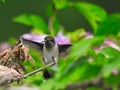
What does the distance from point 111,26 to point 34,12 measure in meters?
12.4

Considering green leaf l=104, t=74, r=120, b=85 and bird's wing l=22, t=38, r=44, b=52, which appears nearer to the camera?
green leaf l=104, t=74, r=120, b=85

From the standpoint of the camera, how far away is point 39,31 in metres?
4.13

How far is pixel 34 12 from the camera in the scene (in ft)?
45.7

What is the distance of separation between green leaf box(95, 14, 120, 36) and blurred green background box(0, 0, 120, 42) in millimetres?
10183

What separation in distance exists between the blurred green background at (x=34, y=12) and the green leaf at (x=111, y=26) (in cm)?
1018

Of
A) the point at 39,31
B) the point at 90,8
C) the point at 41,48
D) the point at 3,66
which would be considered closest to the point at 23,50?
the point at 3,66

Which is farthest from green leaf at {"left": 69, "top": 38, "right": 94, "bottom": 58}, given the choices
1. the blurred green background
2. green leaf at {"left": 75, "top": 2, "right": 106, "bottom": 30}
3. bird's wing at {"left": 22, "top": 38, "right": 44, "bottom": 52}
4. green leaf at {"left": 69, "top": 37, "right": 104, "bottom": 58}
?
the blurred green background

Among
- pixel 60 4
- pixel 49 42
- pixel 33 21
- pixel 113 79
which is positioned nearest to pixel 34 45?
pixel 49 42

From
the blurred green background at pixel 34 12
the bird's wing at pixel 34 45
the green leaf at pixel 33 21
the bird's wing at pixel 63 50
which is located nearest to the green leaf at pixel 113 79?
the bird's wing at pixel 34 45

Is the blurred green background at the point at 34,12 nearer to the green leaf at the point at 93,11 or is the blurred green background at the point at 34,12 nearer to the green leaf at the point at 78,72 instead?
the green leaf at the point at 93,11

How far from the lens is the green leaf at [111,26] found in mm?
1579

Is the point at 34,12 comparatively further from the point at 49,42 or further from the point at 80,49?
the point at 80,49

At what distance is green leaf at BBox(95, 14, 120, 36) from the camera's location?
5.18ft

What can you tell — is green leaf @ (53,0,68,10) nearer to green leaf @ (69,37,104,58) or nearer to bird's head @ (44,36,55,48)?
bird's head @ (44,36,55,48)
